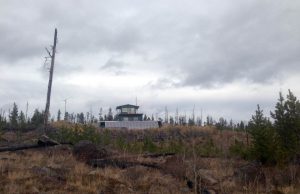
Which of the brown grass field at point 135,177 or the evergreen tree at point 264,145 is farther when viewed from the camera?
the evergreen tree at point 264,145

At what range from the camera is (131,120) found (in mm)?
62750

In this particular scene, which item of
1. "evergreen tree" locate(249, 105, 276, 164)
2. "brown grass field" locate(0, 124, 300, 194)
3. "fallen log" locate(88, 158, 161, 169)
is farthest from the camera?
"evergreen tree" locate(249, 105, 276, 164)

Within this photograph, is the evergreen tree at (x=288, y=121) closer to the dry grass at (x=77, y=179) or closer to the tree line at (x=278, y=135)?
the tree line at (x=278, y=135)

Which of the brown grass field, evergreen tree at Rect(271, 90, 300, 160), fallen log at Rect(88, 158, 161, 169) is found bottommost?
the brown grass field

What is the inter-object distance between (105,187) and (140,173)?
96.5 inches

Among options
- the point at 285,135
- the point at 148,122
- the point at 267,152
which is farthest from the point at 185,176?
the point at 148,122

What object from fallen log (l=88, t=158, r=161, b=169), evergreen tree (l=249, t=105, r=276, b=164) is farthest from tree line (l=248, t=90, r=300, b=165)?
fallen log (l=88, t=158, r=161, b=169)

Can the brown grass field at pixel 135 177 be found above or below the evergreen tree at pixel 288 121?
below

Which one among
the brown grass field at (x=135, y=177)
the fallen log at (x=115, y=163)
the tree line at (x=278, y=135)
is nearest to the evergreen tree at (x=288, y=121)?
the tree line at (x=278, y=135)

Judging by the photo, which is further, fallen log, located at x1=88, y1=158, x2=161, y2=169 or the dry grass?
fallen log, located at x1=88, y1=158, x2=161, y2=169

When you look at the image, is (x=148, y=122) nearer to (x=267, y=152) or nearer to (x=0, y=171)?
(x=267, y=152)

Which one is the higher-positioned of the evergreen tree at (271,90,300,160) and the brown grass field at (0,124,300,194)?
the evergreen tree at (271,90,300,160)

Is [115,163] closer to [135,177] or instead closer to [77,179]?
[135,177]

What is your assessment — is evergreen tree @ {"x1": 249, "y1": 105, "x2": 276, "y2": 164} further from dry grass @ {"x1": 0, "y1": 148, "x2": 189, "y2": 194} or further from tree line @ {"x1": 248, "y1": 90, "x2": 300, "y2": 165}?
dry grass @ {"x1": 0, "y1": 148, "x2": 189, "y2": 194}
